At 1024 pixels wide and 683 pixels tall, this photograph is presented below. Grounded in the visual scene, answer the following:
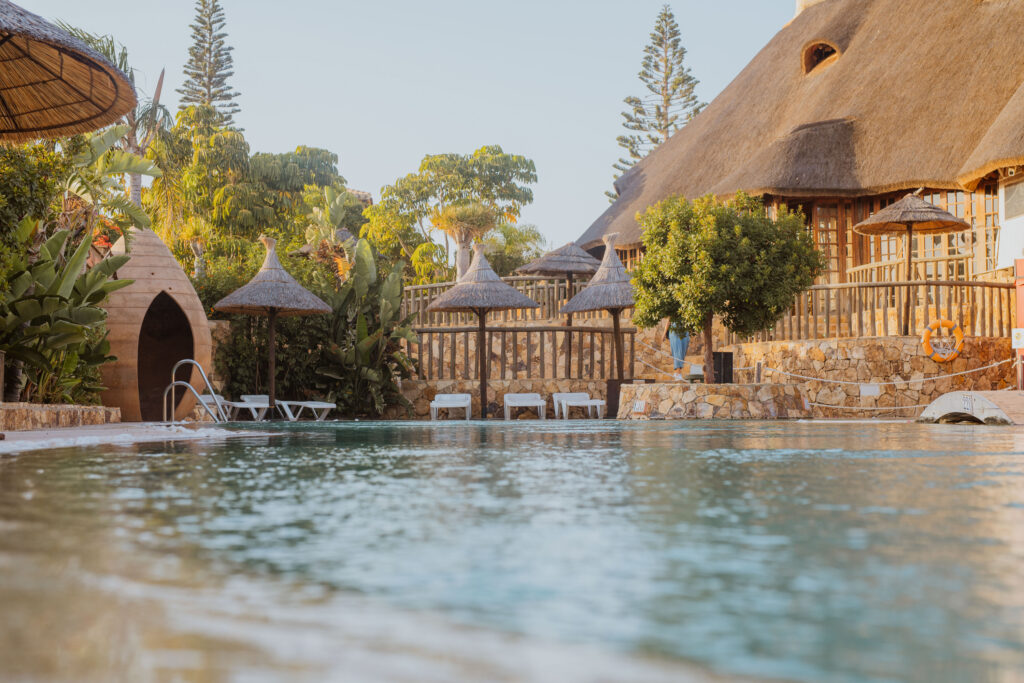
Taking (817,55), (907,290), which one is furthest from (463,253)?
(907,290)

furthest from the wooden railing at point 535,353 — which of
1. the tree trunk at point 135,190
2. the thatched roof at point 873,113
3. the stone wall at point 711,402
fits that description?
the tree trunk at point 135,190

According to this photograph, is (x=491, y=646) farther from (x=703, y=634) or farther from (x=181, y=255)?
(x=181, y=255)

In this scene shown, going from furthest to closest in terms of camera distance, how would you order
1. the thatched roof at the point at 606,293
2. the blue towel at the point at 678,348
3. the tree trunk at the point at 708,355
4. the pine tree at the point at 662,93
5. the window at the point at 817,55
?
the pine tree at the point at 662,93 → the window at the point at 817,55 → the blue towel at the point at 678,348 → the thatched roof at the point at 606,293 → the tree trunk at the point at 708,355

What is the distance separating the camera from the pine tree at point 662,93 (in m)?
41.5

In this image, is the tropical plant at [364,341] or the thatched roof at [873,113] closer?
the tropical plant at [364,341]

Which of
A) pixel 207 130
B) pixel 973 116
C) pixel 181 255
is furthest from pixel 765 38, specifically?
pixel 207 130

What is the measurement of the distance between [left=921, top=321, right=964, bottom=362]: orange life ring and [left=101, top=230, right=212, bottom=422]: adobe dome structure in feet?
34.3

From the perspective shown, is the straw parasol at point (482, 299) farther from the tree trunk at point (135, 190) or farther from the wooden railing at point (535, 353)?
the tree trunk at point (135, 190)

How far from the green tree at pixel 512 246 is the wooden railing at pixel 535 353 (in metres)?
14.9

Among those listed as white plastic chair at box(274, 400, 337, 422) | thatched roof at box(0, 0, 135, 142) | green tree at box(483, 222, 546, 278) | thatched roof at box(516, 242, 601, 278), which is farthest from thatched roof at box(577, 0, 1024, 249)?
thatched roof at box(0, 0, 135, 142)

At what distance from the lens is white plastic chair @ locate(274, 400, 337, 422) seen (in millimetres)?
12531

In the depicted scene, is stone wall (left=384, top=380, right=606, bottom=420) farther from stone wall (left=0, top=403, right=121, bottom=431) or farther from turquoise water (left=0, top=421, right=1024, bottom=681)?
turquoise water (left=0, top=421, right=1024, bottom=681)

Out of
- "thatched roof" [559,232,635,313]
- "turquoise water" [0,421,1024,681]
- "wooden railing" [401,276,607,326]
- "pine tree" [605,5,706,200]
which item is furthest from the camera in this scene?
"pine tree" [605,5,706,200]

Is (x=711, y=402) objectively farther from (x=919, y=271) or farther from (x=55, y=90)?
(x=55, y=90)
